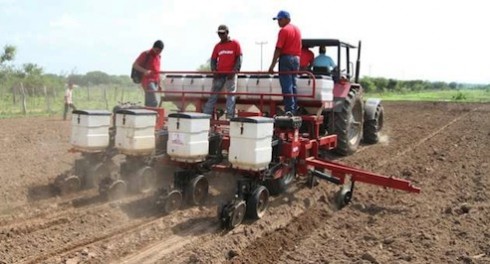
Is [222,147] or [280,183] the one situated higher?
[222,147]

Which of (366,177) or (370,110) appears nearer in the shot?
(366,177)

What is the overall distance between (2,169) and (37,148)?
88.3 inches

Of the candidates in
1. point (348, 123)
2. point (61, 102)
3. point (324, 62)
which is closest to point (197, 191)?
point (348, 123)

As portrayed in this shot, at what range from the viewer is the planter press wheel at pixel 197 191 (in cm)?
633

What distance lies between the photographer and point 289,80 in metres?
7.35

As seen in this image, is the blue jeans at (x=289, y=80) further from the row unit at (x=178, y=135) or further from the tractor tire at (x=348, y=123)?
the tractor tire at (x=348, y=123)

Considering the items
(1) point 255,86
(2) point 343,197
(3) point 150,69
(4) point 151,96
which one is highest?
(3) point 150,69

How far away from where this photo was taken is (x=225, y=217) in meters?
5.50

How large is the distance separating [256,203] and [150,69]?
4027 millimetres

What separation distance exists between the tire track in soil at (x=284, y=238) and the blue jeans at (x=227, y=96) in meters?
2.04

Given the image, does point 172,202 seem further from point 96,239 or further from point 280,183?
point 280,183

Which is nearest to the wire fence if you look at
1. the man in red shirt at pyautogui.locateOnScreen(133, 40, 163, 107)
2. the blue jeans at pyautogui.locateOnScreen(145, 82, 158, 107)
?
the man in red shirt at pyautogui.locateOnScreen(133, 40, 163, 107)

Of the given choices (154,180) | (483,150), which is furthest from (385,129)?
(154,180)

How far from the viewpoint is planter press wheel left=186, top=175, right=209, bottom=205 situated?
6.33 m
